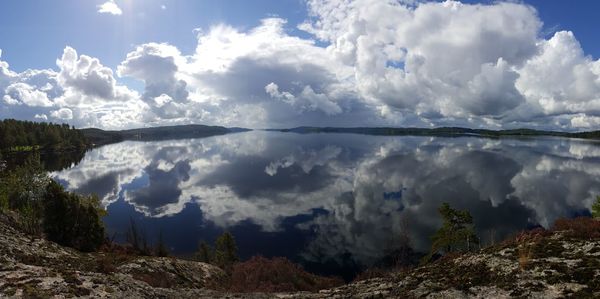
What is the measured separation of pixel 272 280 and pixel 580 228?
105 feet

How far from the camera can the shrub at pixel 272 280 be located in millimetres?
40156

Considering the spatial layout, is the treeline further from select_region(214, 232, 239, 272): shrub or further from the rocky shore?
select_region(214, 232, 239, 272): shrub

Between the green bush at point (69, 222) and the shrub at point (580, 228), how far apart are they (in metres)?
52.2

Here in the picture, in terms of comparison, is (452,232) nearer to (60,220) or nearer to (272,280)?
(272,280)

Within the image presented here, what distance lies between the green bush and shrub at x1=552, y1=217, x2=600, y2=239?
5218cm

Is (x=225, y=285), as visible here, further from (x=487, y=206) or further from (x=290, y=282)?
(x=487, y=206)

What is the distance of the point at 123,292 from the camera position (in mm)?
23469

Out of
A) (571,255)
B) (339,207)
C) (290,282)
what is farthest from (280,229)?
(571,255)

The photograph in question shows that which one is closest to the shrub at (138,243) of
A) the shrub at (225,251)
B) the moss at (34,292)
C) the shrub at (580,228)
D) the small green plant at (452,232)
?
the shrub at (225,251)

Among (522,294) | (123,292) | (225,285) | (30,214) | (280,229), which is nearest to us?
(522,294)

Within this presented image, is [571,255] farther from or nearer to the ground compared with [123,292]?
farther from the ground

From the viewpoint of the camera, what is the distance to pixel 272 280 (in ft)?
141

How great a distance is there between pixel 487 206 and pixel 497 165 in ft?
323

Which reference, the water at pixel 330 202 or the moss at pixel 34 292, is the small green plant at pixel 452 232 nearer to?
the water at pixel 330 202
